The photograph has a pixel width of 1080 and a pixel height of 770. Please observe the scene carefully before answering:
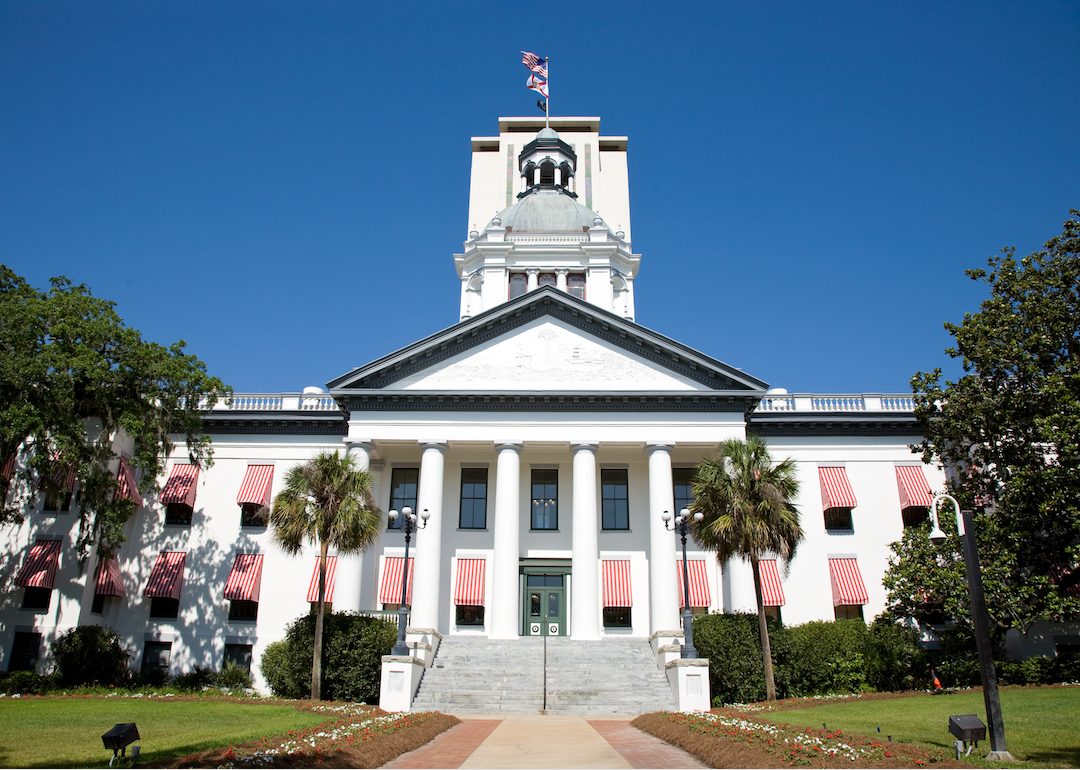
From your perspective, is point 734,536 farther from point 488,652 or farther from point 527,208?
point 527,208

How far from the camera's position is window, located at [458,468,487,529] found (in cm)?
3378

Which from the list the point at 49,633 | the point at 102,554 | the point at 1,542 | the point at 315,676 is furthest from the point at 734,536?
the point at 1,542

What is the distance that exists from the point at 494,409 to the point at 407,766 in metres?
20.4

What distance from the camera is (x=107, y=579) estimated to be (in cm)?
3141

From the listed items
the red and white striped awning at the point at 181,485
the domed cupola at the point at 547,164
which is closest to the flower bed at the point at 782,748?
the red and white striped awning at the point at 181,485

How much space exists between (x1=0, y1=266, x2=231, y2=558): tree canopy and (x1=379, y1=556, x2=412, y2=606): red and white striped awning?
8.44 meters

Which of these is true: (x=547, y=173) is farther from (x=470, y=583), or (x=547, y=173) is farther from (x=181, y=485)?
(x=181, y=485)

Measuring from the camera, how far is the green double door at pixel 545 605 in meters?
32.4

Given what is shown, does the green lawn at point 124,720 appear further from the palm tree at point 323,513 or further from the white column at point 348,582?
the white column at point 348,582

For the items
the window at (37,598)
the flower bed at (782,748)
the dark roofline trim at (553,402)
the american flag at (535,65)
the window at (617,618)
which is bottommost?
the flower bed at (782,748)

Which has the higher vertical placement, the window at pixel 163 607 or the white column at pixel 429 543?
the white column at pixel 429 543

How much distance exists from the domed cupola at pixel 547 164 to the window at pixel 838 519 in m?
30.4

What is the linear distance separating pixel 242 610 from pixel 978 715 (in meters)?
27.0

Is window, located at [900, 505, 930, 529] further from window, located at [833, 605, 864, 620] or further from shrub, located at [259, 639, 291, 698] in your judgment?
shrub, located at [259, 639, 291, 698]
